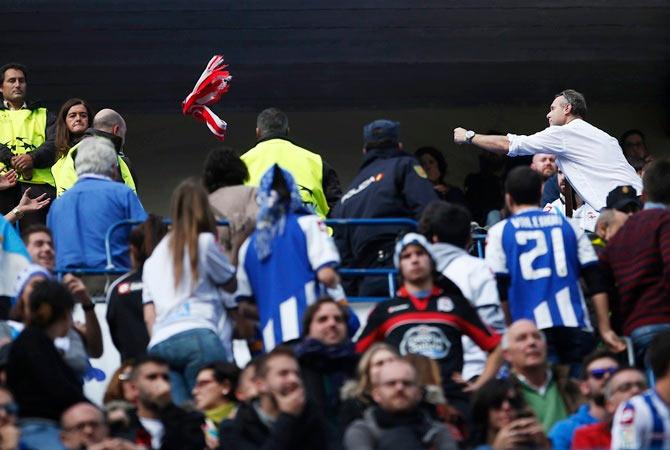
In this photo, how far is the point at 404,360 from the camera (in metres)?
9.71

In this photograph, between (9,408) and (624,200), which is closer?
(9,408)

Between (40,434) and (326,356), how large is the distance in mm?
1514

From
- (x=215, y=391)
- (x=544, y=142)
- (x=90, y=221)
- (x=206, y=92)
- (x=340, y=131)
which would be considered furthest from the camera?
(x=340, y=131)

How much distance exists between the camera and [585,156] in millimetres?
14008

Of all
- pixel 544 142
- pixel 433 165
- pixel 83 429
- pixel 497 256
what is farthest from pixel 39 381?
pixel 433 165

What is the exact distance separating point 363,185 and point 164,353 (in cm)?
257

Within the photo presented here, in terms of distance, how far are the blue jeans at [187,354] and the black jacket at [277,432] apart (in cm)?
83

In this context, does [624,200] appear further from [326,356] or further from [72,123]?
[72,123]

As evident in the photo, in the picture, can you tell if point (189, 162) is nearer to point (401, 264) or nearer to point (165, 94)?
point (165, 94)

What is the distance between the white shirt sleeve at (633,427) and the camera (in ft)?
30.1

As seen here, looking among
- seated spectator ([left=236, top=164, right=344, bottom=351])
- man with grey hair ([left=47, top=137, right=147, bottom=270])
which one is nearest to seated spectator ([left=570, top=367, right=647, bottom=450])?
seated spectator ([left=236, top=164, right=344, bottom=351])

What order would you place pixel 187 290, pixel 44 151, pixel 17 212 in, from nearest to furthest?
1. pixel 187 290
2. pixel 17 212
3. pixel 44 151

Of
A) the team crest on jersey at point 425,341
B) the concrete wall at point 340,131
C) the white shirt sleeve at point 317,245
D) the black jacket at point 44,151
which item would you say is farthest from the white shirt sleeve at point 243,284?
the concrete wall at point 340,131

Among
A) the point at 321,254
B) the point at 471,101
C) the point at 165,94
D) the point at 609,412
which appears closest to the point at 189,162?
the point at 165,94
